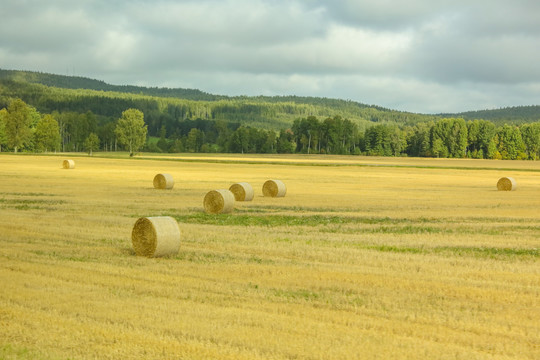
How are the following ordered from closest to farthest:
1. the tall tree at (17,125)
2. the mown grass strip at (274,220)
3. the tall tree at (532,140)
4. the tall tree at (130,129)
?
the mown grass strip at (274,220)
the tall tree at (130,129)
the tall tree at (17,125)
the tall tree at (532,140)

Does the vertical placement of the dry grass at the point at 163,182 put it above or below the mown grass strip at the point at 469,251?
above

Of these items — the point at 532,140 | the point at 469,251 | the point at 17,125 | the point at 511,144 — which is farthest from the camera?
the point at 532,140

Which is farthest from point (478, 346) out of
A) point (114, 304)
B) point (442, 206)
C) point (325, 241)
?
point (442, 206)

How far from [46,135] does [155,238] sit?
131 m

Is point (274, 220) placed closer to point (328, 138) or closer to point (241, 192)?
point (241, 192)

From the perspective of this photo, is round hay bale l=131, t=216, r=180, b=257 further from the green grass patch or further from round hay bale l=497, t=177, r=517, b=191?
round hay bale l=497, t=177, r=517, b=191

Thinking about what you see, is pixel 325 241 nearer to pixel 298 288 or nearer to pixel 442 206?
pixel 298 288

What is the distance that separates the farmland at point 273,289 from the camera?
8953 mm

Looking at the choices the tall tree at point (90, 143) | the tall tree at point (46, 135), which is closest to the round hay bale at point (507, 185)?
the tall tree at point (90, 143)

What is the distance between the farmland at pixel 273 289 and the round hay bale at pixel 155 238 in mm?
214

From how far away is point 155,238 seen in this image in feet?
49.3

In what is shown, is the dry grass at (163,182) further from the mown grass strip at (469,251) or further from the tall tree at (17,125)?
the tall tree at (17,125)

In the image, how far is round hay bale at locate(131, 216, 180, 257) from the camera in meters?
15.0

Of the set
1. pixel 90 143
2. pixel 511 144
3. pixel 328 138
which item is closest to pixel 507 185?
pixel 511 144
